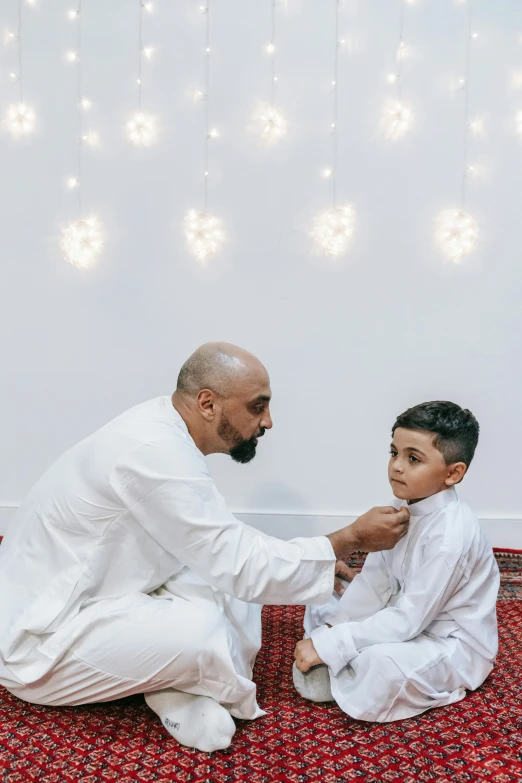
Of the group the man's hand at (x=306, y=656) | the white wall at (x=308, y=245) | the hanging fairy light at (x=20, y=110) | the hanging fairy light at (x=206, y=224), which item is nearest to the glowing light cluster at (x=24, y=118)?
the hanging fairy light at (x=20, y=110)

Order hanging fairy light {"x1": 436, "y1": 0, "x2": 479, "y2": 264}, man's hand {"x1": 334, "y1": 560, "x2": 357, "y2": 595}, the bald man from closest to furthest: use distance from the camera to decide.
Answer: the bald man, man's hand {"x1": 334, "y1": 560, "x2": 357, "y2": 595}, hanging fairy light {"x1": 436, "y1": 0, "x2": 479, "y2": 264}

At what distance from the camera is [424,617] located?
1.75m

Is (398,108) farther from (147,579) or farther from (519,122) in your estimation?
(147,579)

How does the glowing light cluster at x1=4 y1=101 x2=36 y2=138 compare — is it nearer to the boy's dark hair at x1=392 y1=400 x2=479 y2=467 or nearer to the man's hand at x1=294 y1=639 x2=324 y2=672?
the boy's dark hair at x1=392 y1=400 x2=479 y2=467

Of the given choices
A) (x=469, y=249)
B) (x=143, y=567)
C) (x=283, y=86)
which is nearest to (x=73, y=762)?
(x=143, y=567)

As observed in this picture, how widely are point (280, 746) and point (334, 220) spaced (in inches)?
91.3

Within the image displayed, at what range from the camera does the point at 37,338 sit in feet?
10.7

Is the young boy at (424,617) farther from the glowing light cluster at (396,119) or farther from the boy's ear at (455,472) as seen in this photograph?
→ the glowing light cluster at (396,119)

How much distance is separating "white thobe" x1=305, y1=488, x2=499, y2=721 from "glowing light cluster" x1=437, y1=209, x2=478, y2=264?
1652mm

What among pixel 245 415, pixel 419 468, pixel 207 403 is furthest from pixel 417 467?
pixel 207 403

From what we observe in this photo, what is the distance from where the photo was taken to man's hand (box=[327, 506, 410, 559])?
68.6 inches

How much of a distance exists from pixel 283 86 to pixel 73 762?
291 cm

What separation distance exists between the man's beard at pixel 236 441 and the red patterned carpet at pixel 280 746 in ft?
2.18

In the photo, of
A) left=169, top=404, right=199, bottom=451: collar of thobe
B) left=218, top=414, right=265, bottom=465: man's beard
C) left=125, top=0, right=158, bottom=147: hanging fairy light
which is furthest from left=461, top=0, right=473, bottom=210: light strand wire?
left=169, top=404, right=199, bottom=451: collar of thobe
